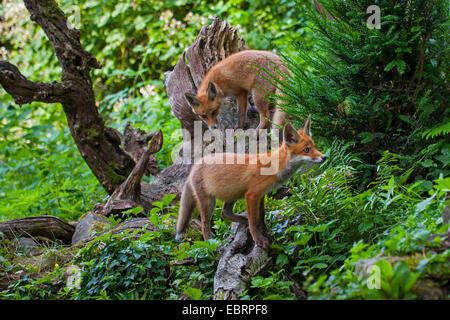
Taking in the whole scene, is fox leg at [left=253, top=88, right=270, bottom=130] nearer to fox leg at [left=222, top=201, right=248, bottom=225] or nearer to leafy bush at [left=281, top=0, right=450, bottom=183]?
leafy bush at [left=281, top=0, right=450, bottom=183]

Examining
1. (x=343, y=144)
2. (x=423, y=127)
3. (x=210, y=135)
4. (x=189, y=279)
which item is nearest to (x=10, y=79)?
(x=210, y=135)

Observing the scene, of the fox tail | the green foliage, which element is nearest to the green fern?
the green foliage

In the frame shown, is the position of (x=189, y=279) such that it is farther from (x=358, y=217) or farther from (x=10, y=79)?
(x=10, y=79)

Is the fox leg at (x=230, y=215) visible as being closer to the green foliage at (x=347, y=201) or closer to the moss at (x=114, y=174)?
the green foliage at (x=347, y=201)

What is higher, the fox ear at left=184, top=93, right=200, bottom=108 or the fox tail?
the fox ear at left=184, top=93, right=200, bottom=108

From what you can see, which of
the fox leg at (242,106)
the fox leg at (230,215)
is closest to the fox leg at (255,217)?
the fox leg at (230,215)

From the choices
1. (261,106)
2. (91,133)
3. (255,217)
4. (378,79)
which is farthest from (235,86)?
(255,217)

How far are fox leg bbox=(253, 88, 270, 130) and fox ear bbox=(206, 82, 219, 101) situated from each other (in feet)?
1.99

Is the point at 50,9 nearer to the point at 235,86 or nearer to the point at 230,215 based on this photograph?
the point at 235,86

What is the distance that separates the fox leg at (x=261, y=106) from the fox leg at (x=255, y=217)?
2448 mm

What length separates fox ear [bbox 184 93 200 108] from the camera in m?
6.78

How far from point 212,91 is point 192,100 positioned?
0.34 meters

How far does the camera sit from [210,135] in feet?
22.6
